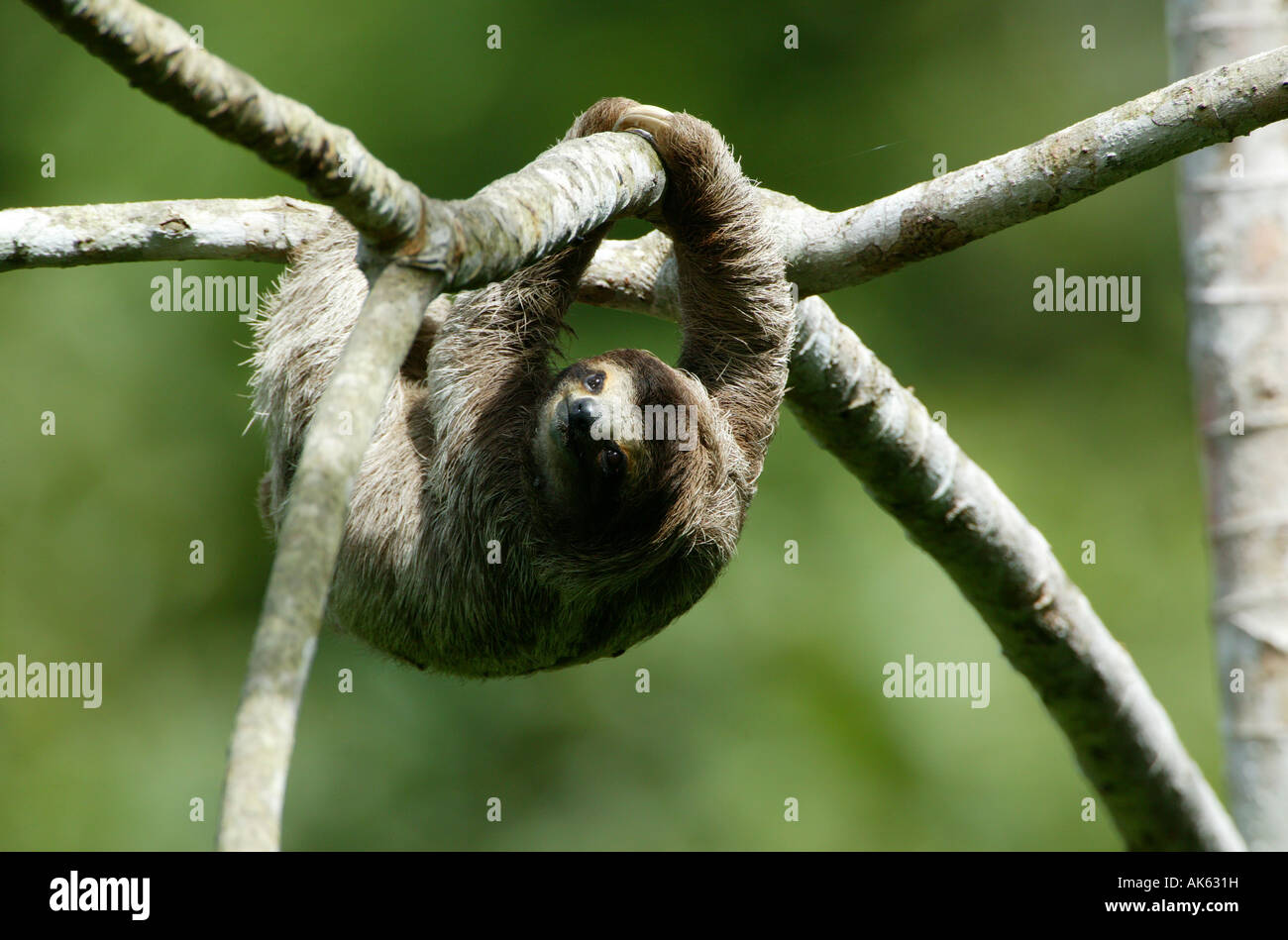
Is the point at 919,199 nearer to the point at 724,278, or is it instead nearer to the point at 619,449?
the point at 724,278

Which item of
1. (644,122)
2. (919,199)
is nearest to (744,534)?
(919,199)

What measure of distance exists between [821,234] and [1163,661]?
7.09 meters

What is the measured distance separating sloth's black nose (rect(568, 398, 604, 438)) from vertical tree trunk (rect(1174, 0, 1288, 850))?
4082 millimetres

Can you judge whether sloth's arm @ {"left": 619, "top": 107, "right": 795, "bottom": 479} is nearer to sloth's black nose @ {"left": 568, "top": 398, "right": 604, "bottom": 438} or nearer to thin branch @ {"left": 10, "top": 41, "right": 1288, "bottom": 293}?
thin branch @ {"left": 10, "top": 41, "right": 1288, "bottom": 293}

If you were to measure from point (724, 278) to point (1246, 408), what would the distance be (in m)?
3.53

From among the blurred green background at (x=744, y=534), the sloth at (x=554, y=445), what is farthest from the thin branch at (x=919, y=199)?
the blurred green background at (x=744, y=534)

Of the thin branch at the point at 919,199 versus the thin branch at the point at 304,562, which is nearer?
the thin branch at the point at 304,562

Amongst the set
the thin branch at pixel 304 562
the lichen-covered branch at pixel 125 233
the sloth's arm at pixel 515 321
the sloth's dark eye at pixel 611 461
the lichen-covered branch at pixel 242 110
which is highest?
the lichen-covered branch at pixel 125 233

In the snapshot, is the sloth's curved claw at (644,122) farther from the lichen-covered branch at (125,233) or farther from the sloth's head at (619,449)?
the lichen-covered branch at (125,233)

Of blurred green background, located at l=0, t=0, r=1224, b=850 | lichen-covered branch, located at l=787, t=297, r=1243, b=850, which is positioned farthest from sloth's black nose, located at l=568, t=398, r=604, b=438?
blurred green background, located at l=0, t=0, r=1224, b=850

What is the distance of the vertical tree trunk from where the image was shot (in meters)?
6.49

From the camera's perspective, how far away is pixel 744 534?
10.1 meters

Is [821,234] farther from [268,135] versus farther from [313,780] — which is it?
[313,780]

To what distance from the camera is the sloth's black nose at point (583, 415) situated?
164 inches
